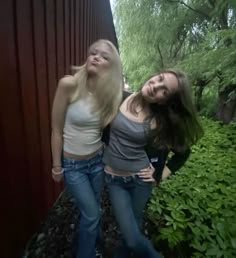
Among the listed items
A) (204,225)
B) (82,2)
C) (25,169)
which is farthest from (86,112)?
(82,2)

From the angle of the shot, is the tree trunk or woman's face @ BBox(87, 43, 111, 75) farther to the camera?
the tree trunk

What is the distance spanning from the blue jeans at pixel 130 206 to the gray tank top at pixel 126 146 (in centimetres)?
10

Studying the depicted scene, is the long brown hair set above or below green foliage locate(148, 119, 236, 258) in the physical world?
above

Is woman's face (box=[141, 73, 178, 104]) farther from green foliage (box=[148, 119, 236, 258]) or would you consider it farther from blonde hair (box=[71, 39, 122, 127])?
green foliage (box=[148, 119, 236, 258])

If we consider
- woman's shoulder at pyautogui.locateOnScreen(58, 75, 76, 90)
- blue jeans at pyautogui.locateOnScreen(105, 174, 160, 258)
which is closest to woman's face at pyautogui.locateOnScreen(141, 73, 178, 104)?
woman's shoulder at pyautogui.locateOnScreen(58, 75, 76, 90)

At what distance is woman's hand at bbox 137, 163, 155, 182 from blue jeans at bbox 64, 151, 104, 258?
292mm

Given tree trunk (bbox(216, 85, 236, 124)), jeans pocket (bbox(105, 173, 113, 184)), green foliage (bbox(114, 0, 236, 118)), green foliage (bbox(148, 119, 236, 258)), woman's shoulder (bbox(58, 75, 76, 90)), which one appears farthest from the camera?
tree trunk (bbox(216, 85, 236, 124))

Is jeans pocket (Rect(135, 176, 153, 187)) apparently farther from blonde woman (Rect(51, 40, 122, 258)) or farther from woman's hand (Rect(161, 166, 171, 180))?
blonde woman (Rect(51, 40, 122, 258))

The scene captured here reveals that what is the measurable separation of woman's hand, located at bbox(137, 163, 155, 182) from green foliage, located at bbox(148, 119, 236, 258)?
865 mm

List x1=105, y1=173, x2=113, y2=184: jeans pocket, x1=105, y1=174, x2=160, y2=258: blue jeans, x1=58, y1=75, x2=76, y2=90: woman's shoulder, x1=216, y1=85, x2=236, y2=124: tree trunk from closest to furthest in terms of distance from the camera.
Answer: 1. x1=58, y1=75, x2=76, y2=90: woman's shoulder
2. x1=105, y1=174, x2=160, y2=258: blue jeans
3. x1=105, y1=173, x2=113, y2=184: jeans pocket
4. x1=216, y1=85, x2=236, y2=124: tree trunk

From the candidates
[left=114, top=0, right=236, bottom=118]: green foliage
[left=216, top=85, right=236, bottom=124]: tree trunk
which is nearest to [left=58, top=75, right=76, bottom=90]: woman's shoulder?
[left=114, top=0, right=236, bottom=118]: green foliage

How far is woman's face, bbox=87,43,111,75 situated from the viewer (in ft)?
5.68

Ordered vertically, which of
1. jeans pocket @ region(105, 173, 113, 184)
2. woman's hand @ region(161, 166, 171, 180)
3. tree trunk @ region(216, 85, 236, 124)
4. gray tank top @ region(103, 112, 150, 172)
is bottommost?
tree trunk @ region(216, 85, 236, 124)

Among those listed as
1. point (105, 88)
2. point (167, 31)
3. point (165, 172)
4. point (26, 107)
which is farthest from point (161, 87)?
point (167, 31)
